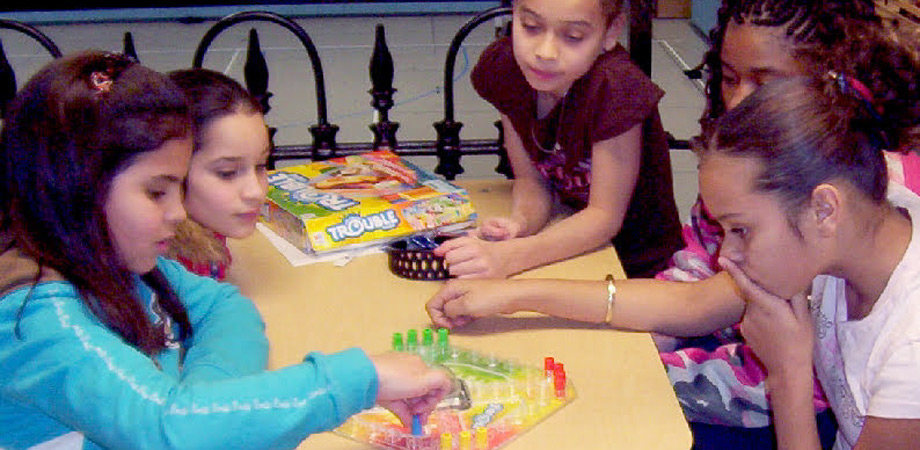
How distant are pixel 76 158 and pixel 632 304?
2.64 ft

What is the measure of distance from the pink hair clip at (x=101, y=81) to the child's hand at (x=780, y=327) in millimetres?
797

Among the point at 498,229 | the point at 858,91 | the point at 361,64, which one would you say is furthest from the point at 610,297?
the point at 361,64

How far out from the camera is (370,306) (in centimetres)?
154

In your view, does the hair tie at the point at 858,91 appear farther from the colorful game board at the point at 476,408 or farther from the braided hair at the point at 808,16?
the colorful game board at the point at 476,408

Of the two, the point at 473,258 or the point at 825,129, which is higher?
the point at 825,129

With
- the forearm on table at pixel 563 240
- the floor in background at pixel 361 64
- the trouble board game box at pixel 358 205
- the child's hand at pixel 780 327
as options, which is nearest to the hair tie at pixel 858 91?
the child's hand at pixel 780 327

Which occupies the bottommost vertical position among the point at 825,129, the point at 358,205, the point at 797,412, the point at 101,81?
the point at 797,412

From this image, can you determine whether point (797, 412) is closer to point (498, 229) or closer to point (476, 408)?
point (476, 408)

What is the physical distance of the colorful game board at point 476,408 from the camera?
115 centimetres

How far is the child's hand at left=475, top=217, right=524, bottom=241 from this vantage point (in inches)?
69.6

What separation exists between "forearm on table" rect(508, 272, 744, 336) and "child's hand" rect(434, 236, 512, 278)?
113mm

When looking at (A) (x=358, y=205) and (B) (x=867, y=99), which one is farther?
(A) (x=358, y=205)

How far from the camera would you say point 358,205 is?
179 centimetres

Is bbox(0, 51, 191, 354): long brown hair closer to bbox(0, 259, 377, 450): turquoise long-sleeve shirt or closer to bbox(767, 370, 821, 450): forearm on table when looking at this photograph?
bbox(0, 259, 377, 450): turquoise long-sleeve shirt
